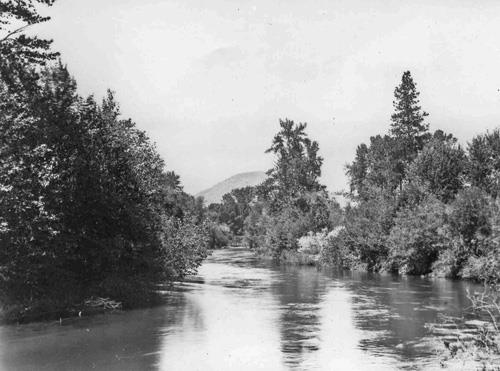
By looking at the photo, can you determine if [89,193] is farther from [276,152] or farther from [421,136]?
[276,152]

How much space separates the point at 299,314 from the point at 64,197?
1246 centimetres

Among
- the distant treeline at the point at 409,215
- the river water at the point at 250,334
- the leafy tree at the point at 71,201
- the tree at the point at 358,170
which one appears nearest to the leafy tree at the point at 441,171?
the distant treeline at the point at 409,215

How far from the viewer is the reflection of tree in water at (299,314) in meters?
21.0

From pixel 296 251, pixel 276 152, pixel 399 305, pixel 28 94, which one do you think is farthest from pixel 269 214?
pixel 28 94

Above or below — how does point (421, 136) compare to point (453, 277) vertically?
above

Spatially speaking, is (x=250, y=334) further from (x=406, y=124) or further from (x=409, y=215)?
(x=406, y=124)

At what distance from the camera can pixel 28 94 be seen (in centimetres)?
2695

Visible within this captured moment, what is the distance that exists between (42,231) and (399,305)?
18.6 meters

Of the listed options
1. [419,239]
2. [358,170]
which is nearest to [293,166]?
[358,170]

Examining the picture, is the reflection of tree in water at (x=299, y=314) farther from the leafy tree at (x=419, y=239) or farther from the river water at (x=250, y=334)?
the leafy tree at (x=419, y=239)

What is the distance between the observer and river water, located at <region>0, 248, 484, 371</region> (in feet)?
62.6

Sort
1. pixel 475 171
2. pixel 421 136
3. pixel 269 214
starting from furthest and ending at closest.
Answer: pixel 269 214 → pixel 421 136 → pixel 475 171

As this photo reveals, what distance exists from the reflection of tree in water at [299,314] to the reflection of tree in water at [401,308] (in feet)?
6.55

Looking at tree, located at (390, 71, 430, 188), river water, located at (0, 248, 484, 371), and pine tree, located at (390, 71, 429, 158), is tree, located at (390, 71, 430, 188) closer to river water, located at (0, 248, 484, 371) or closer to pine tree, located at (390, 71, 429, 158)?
pine tree, located at (390, 71, 429, 158)
